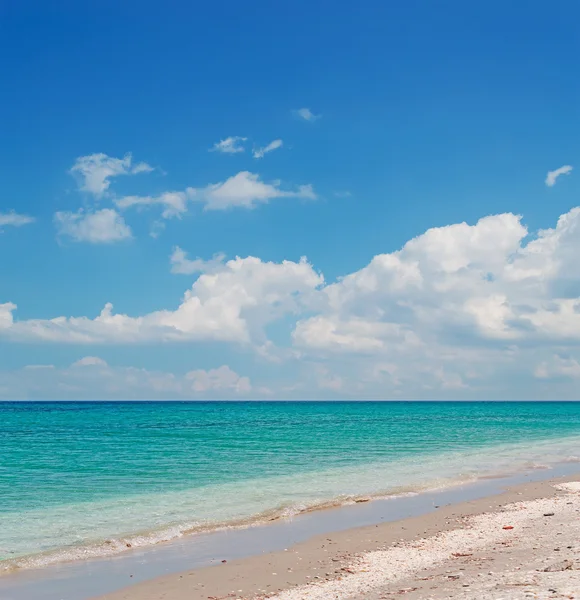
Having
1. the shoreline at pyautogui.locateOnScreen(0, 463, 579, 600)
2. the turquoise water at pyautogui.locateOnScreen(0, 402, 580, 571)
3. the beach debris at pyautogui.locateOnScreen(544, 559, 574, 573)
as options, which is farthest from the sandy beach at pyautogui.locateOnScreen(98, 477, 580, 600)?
the turquoise water at pyautogui.locateOnScreen(0, 402, 580, 571)

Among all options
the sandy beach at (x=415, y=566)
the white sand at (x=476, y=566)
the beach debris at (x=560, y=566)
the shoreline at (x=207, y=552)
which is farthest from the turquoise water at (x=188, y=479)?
the beach debris at (x=560, y=566)

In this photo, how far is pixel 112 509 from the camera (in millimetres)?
21375

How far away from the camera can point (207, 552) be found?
16.1m

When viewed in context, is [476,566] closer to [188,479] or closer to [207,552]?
[207,552]

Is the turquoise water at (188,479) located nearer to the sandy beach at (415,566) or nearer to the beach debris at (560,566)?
the sandy beach at (415,566)

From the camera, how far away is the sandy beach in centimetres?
1103

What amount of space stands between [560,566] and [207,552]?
352 inches

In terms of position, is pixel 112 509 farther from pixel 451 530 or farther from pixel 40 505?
pixel 451 530

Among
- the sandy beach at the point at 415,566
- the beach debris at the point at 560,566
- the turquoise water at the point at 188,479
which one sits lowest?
the turquoise water at the point at 188,479

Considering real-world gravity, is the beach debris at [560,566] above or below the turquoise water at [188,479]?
above

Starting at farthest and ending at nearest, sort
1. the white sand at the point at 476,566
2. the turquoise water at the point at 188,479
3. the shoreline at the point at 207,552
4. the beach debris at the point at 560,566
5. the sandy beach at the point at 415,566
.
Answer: the turquoise water at the point at 188,479 < the shoreline at the point at 207,552 < the beach debris at the point at 560,566 < the sandy beach at the point at 415,566 < the white sand at the point at 476,566

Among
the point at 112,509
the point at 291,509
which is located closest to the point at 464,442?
the point at 291,509

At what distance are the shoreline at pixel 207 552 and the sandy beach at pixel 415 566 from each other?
34 cm

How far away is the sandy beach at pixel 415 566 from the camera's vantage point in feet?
36.2
